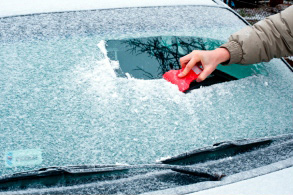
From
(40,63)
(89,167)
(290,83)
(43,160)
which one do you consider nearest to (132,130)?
(89,167)

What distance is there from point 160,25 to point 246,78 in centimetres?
49

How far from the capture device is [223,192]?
32.5 inches

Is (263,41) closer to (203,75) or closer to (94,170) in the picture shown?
(203,75)

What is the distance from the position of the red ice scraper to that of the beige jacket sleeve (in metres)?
0.18

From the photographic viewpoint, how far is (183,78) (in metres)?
1.23

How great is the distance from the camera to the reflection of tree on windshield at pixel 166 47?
132 centimetres

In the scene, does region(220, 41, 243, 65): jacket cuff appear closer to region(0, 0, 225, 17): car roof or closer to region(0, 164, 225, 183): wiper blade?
region(0, 0, 225, 17): car roof

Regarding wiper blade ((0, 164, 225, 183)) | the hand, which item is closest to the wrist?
the hand

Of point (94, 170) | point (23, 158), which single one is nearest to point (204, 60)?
point (94, 170)

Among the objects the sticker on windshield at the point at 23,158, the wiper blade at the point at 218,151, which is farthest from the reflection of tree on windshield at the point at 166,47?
the sticker on windshield at the point at 23,158

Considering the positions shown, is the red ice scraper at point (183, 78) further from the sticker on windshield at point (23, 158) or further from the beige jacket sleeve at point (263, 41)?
the sticker on windshield at point (23, 158)

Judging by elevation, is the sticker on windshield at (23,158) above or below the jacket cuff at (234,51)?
below

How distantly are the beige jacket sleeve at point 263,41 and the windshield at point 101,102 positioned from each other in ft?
0.32

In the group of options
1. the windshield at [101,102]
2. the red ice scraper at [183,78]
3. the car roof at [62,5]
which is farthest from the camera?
the car roof at [62,5]
